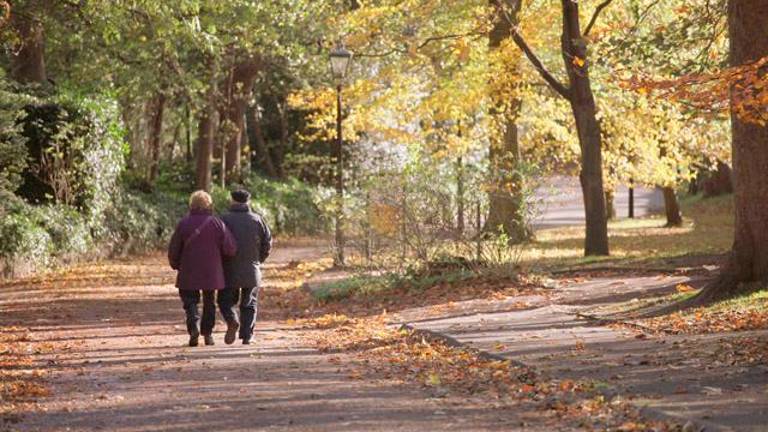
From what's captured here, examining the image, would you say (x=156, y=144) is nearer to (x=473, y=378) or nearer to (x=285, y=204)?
(x=285, y=204)

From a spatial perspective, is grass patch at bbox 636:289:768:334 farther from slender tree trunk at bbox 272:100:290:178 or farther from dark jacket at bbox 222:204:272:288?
slender tree trunk at bbox 272:100:290:178

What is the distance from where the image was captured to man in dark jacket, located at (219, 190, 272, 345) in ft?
49.2

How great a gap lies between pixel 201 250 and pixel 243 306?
0.91 meters

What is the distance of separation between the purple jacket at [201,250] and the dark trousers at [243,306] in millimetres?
430

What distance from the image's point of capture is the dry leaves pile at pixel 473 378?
30.6ft

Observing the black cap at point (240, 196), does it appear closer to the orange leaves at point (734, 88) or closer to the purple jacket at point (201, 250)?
the purple jacket at point (201, 250)

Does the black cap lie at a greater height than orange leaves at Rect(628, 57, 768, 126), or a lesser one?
lesser

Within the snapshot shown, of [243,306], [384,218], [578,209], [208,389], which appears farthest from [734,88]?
[578,209]

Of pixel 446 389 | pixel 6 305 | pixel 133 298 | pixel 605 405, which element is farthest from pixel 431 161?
pixel 605 405

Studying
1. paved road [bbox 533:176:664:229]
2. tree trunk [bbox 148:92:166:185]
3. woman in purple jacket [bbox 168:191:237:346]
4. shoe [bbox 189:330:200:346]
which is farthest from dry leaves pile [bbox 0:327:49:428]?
tree trunk [bbox 148:92:166:185]

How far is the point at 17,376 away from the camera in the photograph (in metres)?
12.4

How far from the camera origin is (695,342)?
12.5 metres

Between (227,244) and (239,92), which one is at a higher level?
(239,92)

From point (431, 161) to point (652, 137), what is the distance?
48.0ft
